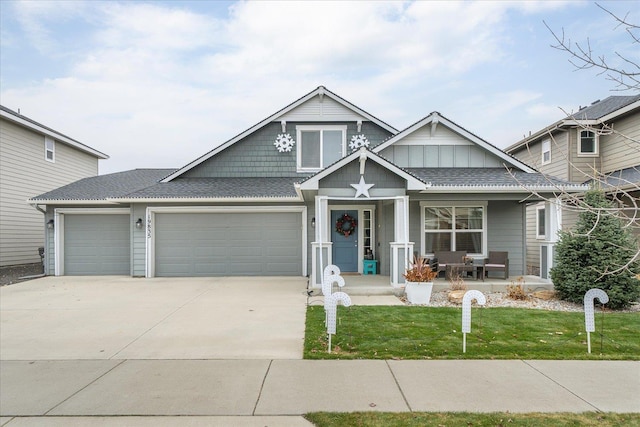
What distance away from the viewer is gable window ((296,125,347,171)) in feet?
46.9

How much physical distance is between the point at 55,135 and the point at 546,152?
21.9m

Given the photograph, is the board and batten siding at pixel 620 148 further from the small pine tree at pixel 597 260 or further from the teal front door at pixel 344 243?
the teal front door at pixel 344 243

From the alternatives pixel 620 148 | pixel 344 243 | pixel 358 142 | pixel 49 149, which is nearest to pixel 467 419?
pixel 344 243

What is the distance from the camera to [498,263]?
11172 mm

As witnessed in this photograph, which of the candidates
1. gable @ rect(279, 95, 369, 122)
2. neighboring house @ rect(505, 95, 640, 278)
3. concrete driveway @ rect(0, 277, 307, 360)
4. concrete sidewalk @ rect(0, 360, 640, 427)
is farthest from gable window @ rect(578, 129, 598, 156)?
concrete sidewalk @ rect(0, 360, 640, 427)

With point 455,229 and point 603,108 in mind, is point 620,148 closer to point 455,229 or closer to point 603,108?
Result: point 603,108

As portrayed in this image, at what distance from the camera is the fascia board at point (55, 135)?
15.0 meters

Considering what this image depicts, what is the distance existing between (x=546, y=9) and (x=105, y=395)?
7.27 metres

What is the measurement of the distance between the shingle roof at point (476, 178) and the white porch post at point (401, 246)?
1058 millimetres

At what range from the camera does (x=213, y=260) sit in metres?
13.2

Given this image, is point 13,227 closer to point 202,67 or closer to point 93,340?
point 202,67

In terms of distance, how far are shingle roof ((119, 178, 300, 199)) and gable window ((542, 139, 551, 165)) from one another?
11.0 metres

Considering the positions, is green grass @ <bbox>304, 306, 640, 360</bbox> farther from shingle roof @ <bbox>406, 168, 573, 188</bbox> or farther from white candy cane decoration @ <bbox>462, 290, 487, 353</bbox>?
shingle roof @ <bbox>406, 168, 573, 188</bbox>

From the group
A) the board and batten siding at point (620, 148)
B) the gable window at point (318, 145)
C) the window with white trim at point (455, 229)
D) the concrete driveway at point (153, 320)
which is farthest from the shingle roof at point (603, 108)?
the concrete driveway at point (153, 320)
